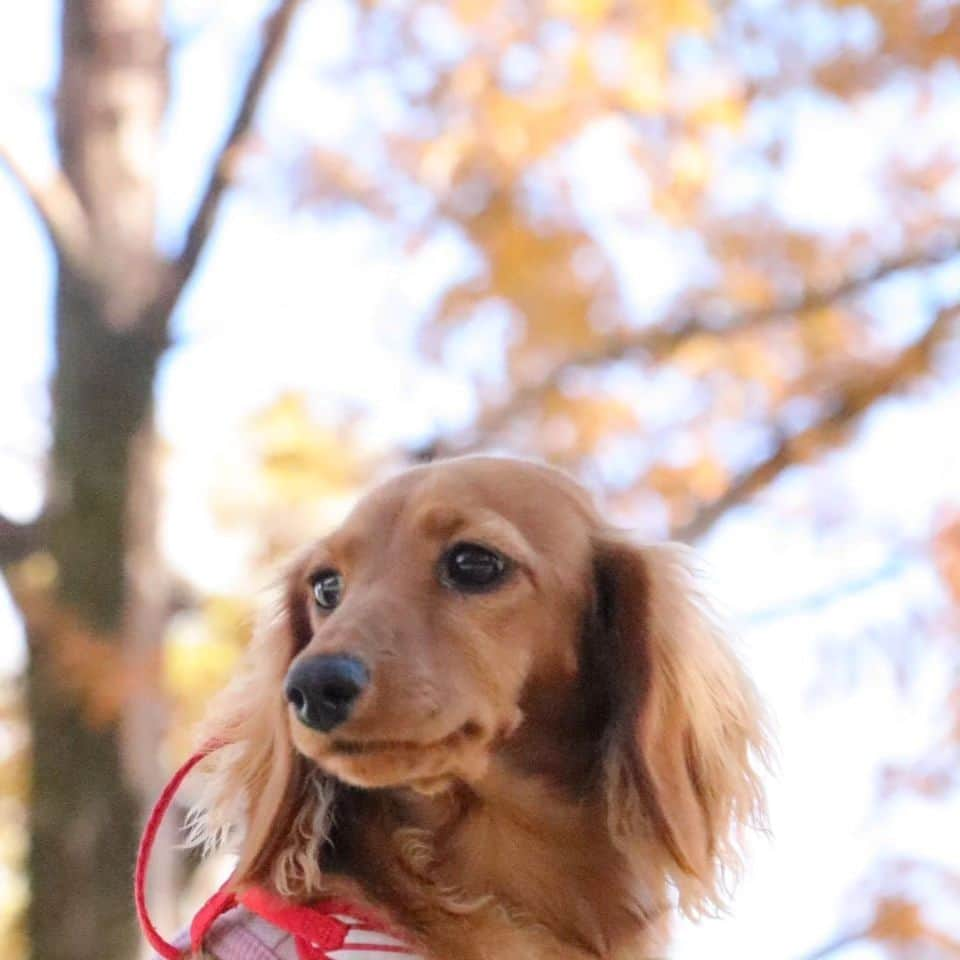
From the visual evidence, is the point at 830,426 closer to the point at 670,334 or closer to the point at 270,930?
the point at 670,334

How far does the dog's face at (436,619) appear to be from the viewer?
1.80 metres

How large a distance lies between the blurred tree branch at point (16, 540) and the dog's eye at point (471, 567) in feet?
→ 6.63

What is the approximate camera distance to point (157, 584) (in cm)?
380

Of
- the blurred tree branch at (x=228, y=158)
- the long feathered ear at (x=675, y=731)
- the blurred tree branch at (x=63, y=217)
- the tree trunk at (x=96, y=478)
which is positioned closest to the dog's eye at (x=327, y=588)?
the long feathered ear at (x=675, y=731)

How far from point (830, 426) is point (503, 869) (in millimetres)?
2508

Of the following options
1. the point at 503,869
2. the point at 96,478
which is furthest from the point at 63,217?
the point at 503,869

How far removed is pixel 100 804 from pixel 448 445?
1.30 metres

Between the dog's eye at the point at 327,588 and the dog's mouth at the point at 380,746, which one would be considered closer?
the dog's mouth at the point at 380,746

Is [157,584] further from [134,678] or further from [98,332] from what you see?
[98,332]

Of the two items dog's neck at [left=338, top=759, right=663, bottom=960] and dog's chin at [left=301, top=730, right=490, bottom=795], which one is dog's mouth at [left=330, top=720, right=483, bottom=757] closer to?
dog's chin at [left=301, top=730, right=490, bottom=795]

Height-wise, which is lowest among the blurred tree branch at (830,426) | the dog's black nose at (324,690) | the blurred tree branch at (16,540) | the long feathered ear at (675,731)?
the blurred tree branch at (16,540)

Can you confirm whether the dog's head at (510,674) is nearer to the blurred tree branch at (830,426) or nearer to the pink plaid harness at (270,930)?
the pink plaid harness at (270,930)

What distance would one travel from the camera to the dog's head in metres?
1.92

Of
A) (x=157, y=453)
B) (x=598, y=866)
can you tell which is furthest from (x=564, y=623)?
(x=157, y=453)
